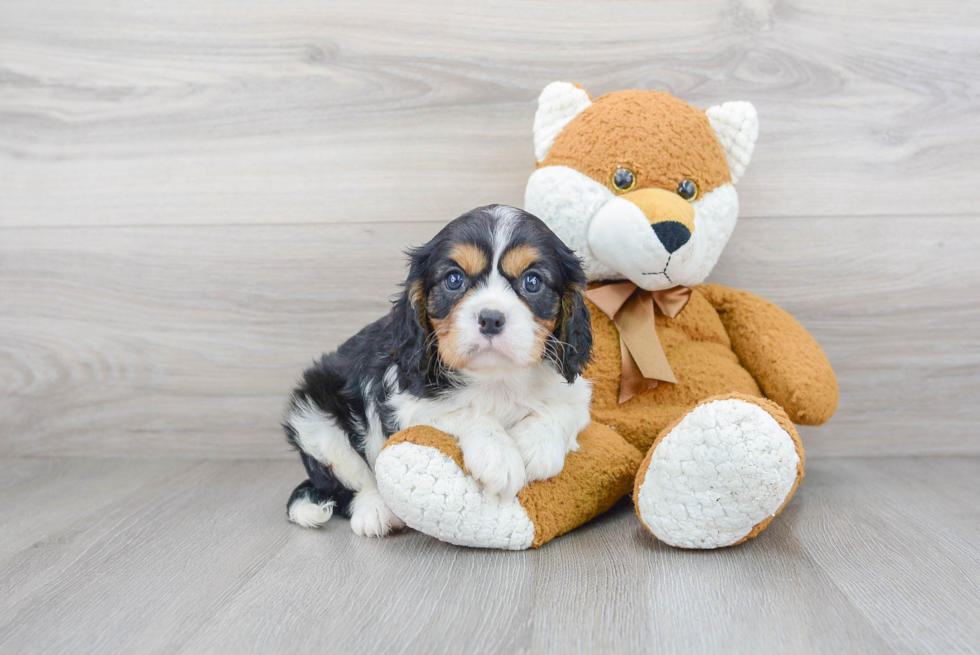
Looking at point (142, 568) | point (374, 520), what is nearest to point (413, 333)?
point (374, 520)

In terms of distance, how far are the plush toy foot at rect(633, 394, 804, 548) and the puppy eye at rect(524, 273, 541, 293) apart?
0.40m

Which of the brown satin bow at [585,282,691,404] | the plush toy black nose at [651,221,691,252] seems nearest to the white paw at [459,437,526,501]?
the brown satin bow at [585,282,691,404]

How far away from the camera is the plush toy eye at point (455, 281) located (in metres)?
1.52

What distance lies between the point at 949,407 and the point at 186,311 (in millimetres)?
2506

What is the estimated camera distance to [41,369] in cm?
247

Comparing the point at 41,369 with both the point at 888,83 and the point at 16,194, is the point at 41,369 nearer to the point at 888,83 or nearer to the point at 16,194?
the point at 16,194

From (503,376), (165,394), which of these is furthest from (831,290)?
(165,394)

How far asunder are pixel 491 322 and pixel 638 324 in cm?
60

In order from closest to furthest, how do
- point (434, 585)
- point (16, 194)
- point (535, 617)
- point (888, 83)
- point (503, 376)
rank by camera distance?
1. point (535, 617)
2. point (434, 585)
3. point (503, 376)
4. point (888, 83)
5. point (16, 194)

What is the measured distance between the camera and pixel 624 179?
5.80ft

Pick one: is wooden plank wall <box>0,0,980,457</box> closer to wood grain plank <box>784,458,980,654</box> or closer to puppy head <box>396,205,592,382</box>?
wood grain plank <box>784,458,980,654</box>

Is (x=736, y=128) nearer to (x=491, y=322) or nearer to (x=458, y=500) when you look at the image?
(x=491, y=322)

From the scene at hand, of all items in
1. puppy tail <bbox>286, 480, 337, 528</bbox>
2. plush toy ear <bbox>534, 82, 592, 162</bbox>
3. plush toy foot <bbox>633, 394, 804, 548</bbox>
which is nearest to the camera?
plush toy foot <bbox>633, 394, 804, 548</bbox>

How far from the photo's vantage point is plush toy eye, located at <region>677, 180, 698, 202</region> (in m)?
1.79
